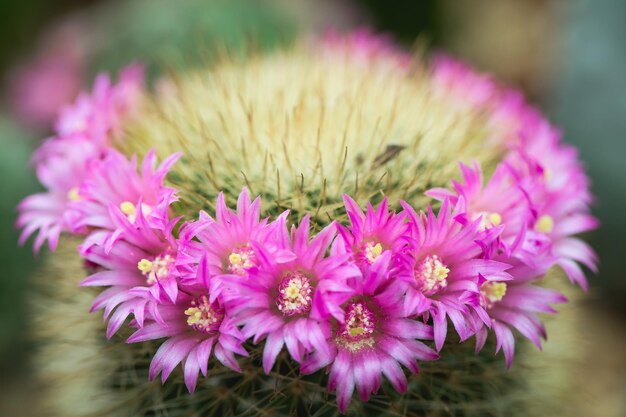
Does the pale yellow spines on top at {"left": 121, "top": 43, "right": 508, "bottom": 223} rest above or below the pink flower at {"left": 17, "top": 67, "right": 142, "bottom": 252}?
above

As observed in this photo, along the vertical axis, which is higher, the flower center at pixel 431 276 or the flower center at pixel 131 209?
the flower center at pixel 431 276

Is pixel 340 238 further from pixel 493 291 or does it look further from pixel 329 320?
pixel 493 291

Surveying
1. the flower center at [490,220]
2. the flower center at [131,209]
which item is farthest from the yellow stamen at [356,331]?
the flower center at [131,209]

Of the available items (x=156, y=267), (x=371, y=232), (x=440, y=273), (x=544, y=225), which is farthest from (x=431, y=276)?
(x=156, y=267)

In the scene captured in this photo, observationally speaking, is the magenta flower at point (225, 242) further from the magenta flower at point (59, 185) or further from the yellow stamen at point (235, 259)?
the magenta flower at point (59, 185)

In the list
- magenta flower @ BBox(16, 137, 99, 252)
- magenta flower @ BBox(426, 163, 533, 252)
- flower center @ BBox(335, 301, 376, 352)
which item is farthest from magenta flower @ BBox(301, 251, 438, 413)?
magenta flower @ BBox(16, 137, 99, 252)

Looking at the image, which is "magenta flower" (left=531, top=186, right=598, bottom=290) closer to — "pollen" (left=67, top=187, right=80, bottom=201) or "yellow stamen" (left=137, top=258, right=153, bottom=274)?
"yellow stamen" (left=137, top=258, right=153, bottom=274)

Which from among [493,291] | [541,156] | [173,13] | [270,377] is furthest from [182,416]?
[173,13]
